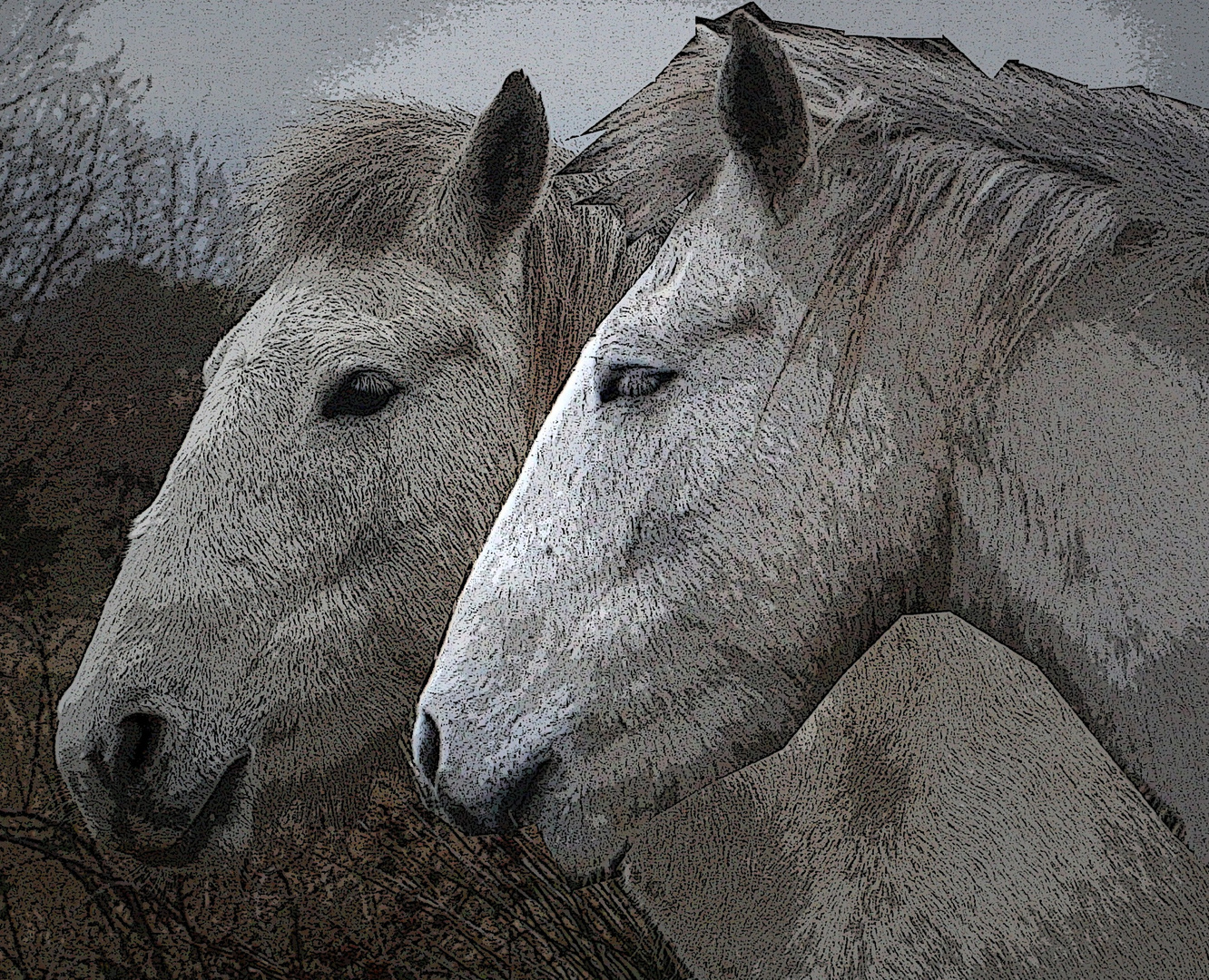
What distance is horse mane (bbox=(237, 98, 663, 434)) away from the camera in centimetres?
101

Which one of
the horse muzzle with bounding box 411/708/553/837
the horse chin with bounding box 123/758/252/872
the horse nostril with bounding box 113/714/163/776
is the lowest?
the horse chin with bounding box 123/758/252/872

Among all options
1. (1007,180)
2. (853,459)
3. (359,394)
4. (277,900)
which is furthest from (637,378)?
(277,900)

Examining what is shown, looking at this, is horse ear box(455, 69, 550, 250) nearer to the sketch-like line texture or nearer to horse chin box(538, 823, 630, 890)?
the sketch-like line texture

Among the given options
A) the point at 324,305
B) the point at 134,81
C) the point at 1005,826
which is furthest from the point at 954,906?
the point at 134,81

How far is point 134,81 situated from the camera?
1304mm

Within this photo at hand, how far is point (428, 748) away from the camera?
25.0 inches

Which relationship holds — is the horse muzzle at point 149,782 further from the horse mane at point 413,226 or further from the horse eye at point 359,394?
the horse mane at point 413,226

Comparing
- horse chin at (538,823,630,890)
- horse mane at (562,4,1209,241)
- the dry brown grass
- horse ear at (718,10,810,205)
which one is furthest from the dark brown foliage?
horse ear at (718,10,810,205)

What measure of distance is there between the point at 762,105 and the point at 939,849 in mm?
508

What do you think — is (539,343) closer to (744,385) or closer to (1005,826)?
(744,385)

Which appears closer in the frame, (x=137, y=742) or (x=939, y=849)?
(x=939, y=849)

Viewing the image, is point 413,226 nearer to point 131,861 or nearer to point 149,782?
point 149,782

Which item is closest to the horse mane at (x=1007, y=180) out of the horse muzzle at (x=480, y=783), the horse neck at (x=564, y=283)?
the horse muzzle at (x=480, y=783)

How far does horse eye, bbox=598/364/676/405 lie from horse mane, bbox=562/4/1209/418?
0.10 meters
